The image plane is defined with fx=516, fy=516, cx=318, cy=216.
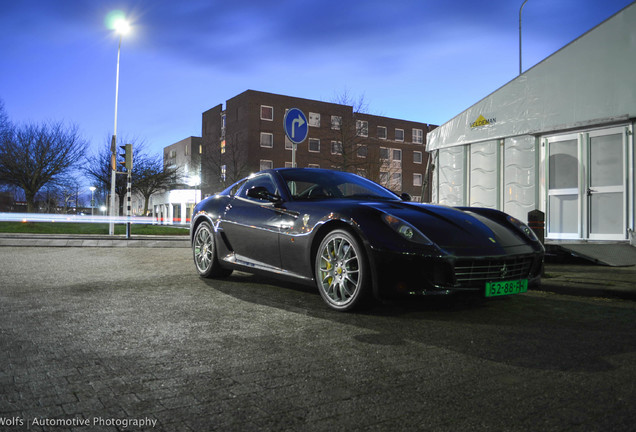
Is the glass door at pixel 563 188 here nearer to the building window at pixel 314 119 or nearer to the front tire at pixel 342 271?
the front tire at pixel 342 271

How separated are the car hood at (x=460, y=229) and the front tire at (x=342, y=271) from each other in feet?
1.40

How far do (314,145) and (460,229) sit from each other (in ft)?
157

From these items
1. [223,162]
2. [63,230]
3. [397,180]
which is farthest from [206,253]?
[397,180]

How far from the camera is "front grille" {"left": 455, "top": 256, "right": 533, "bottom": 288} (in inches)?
157

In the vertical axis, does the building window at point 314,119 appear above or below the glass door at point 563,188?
above

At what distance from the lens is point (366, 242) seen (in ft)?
13.4

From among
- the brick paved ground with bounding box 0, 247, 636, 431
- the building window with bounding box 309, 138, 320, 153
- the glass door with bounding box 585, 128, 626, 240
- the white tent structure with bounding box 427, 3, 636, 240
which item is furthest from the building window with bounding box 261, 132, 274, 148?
the brick paved ground with bounding box 0, 247, 636, 431

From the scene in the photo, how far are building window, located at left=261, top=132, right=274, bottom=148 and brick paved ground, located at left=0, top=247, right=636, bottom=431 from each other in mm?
→ 44240

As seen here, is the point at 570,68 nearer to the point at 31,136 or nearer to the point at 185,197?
the point at 31,136

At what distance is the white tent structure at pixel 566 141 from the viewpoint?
26.3ft

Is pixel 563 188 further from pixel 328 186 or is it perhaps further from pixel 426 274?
pixel 426 274

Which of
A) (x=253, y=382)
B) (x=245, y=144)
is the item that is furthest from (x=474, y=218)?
(x=245, y=144)

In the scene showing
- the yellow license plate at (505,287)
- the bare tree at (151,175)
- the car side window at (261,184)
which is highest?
the bare tree at (151,175)

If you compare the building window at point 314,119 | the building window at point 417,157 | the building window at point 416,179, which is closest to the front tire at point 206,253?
the building window at point 314,119
